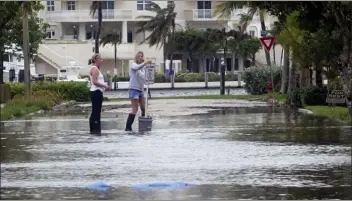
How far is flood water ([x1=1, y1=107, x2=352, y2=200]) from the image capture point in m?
10.5

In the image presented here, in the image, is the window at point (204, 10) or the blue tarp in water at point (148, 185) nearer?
the blue tarp in water at point (148, 185)

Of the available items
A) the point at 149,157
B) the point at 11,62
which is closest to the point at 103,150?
the point at 149,157

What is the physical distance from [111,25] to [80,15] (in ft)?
16.2

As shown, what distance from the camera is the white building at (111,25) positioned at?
262ft

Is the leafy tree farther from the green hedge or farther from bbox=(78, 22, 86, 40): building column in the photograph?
bbox=(78, 22, 86, 40): building column

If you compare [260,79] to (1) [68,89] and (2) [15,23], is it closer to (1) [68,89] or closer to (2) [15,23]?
(1) [68,89]

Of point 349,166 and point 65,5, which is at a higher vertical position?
point 65,5

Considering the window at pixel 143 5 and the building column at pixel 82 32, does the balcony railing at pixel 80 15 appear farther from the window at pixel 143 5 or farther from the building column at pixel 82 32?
the building column at pixel 82 32

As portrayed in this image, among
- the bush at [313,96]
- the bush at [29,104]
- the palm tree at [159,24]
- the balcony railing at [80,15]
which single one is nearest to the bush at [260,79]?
the bush at [29,104]

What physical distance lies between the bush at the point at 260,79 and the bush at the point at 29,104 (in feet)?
38.5

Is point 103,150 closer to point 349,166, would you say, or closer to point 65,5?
point 349,166

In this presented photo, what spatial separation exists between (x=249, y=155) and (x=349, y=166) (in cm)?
192

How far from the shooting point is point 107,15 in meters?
86.8

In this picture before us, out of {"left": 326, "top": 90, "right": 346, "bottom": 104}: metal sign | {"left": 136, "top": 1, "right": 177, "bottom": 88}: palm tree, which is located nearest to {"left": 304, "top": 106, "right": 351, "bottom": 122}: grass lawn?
{"left": 326, "top": 90, "right": 346, "bottom": 104}: metal sign
